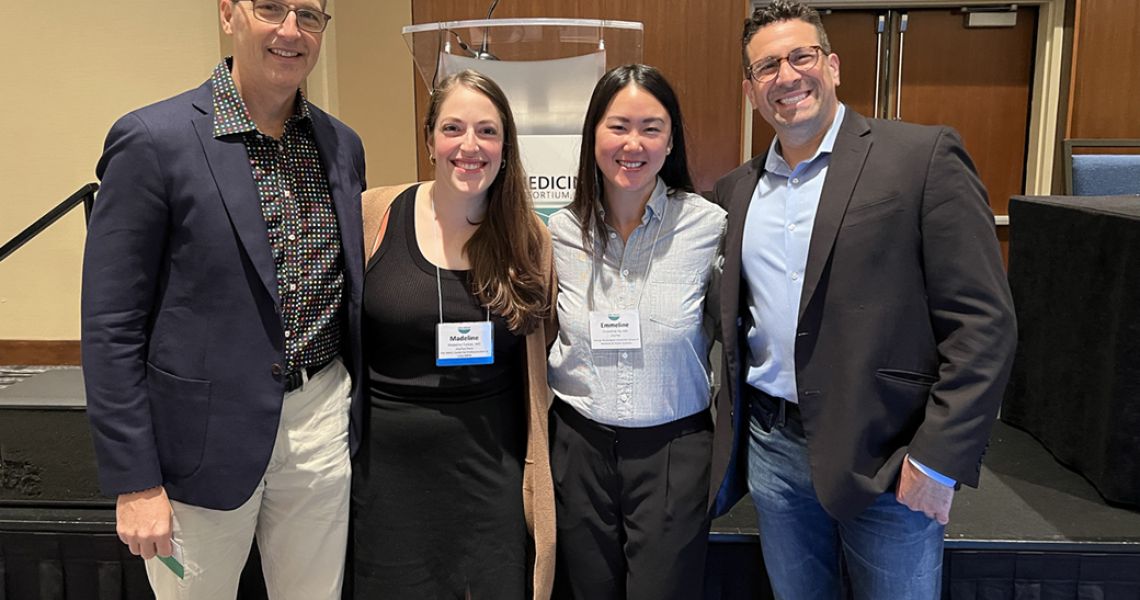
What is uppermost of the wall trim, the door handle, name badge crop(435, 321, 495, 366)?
the door handle

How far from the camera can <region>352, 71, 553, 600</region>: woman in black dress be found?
1.46 metres

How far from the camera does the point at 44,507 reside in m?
2.05

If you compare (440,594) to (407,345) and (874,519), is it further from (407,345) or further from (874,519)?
(874,519)

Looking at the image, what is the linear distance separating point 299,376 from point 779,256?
90cm

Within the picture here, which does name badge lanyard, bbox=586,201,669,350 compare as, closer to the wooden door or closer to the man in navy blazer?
the man in navy blazer

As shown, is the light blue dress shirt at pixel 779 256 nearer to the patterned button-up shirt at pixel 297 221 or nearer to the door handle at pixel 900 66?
the patterned button-up shirt at pixel 297 221

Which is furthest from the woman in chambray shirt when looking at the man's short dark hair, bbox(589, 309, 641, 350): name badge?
the man's short dark hair

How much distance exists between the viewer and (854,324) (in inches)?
51.1

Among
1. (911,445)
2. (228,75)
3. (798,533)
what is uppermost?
(228,75)

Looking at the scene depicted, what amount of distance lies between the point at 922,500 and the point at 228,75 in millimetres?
1382

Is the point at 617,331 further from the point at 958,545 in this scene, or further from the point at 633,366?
the point at 958,545

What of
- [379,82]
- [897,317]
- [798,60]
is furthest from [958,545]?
[379,82]

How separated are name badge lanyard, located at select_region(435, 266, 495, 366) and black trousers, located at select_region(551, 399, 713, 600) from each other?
23 cm

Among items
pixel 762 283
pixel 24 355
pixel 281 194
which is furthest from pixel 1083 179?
pixel 24 355
